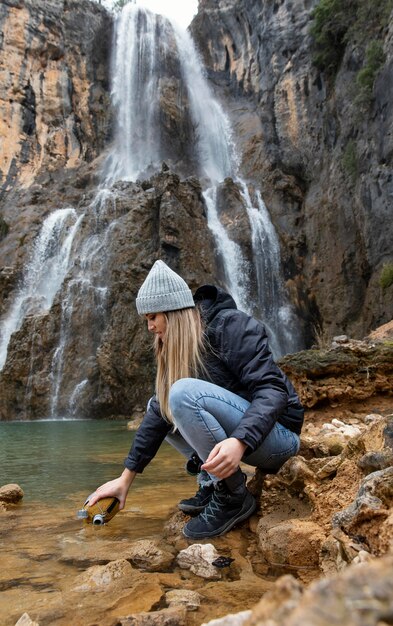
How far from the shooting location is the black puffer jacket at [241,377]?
6.47 ft

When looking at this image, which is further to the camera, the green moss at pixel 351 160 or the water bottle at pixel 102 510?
the green moss at pixel 351 160

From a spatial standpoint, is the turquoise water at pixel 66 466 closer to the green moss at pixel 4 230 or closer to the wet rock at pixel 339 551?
the wet rock at pixel 339 551

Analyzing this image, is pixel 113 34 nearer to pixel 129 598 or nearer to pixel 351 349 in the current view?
pixel 351 349

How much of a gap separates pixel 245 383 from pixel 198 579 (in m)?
0.80

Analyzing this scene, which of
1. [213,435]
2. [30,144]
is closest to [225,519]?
[213,435]

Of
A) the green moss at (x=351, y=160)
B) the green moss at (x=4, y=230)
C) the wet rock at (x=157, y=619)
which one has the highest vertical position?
the green moss at (x=351, y=160)

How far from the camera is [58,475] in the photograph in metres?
4.21

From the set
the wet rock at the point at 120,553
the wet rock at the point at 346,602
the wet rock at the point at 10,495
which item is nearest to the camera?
the wet rock at the point at 346,602

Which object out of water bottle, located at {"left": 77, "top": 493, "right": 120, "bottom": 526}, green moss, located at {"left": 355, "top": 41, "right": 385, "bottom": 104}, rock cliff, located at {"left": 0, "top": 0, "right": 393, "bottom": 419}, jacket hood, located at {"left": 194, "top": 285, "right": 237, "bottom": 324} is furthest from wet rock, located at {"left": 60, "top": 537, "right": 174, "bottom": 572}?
green moss, located at {"left": 355, "top": 41, "right": 385, "bottom": 104}

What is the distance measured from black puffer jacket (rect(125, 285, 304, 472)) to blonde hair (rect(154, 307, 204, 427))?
0.05 m

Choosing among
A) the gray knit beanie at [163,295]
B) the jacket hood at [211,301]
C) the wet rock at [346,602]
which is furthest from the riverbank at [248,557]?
the gray knit beanie at [163,295]

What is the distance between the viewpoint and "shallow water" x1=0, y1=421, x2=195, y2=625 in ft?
5.70

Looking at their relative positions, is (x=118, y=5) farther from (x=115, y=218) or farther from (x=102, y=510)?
(x=102, y=510)

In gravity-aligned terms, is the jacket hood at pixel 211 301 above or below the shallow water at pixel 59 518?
above
